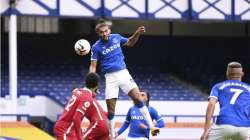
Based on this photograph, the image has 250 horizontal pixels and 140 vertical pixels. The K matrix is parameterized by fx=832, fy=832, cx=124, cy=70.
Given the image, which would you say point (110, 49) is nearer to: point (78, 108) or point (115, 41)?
point (115, 41)

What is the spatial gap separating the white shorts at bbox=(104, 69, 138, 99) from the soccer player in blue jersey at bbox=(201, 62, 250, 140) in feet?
10.9

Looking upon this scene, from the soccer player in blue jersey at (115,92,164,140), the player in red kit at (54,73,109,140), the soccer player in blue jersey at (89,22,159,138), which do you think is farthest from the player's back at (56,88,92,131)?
the soccer player in blue jersey at (115,92,164,140)

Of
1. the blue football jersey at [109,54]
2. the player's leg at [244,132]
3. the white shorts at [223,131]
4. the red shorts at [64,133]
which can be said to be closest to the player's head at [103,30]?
the blue football jersey at [109,54]

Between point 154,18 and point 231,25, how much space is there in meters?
7.63

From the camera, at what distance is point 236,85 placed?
1189 cm

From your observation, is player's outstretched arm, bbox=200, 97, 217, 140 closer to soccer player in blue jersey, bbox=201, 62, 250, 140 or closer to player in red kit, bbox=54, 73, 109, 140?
soccer player in blue jersey, bbox=201, 62, 250, 140

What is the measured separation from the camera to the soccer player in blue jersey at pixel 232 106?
11.8m

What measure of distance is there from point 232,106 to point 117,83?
11.7ft

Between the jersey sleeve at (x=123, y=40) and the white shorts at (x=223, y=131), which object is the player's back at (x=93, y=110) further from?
the jersey sleeve at (x=123, y=40)

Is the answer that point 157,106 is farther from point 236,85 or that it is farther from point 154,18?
point 236,85

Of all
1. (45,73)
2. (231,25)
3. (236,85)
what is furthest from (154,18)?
(236,85)

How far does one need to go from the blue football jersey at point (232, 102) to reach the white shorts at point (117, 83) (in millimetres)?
3326

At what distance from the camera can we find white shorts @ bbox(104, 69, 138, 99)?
49.2ft

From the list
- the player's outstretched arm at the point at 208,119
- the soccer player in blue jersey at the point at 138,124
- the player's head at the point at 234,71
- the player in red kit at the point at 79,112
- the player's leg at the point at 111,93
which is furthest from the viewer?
the soccer player in blue jersey at the point at 138,124
